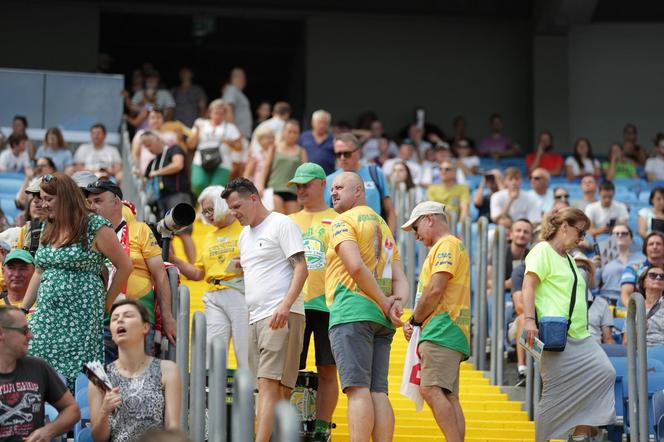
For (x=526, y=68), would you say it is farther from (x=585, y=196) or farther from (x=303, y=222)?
(x=303, y=222)

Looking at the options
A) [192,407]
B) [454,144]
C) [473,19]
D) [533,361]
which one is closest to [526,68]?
[473,19]

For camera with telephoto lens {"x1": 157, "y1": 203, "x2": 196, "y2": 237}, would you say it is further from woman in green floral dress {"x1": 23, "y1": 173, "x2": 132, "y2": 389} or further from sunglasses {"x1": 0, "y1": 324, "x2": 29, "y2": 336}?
sunglasses {"x1": 0, "y1": 324, "x2": 29, "y2": 336}

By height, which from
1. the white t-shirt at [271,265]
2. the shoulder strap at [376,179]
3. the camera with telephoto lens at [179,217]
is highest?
the shoulder strap at [376,179]

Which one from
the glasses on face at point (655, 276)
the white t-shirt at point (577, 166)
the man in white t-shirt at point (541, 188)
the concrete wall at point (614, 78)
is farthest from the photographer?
the concrete wall at point (614, 78)

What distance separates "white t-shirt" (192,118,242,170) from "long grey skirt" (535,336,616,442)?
7.45 m

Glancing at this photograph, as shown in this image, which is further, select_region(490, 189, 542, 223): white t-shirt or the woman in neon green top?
select_region(490, 189, 542, 223): white t-shirt

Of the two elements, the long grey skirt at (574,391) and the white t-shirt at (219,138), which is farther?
the white t-shirt at (219,138)

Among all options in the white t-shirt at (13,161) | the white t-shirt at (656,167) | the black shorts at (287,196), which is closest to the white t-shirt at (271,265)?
the black shorts at (287,196)

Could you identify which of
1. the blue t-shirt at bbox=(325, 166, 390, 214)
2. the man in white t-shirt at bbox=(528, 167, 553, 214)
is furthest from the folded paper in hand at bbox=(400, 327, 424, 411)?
the man in white t-shirt at bbox=(528, 167, 553, 214)

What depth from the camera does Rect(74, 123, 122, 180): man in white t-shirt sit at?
1655 centimetres

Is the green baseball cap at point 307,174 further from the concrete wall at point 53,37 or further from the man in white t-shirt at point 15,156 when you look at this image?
the concrete wall at point 53,37

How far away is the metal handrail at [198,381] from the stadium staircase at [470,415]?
7.26ft

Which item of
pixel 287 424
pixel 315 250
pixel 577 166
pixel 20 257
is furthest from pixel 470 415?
pixel 577 166

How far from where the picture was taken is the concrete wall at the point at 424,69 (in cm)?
2584
